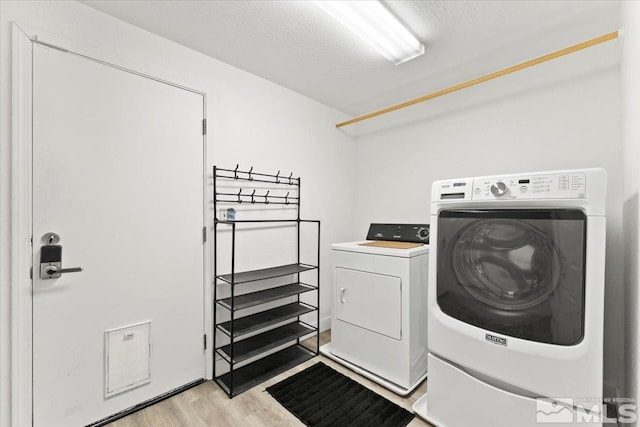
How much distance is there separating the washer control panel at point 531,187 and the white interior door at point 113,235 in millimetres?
1819

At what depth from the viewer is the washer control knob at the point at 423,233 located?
2.33 meters

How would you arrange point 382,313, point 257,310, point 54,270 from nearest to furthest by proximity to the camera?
point 54,270, point 382,313, point 257,310

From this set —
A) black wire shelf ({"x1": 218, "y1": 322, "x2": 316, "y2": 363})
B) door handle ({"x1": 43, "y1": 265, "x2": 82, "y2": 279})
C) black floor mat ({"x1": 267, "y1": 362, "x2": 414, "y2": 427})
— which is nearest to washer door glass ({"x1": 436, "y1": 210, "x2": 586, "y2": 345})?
black floor mat ({"x1": 267, "y1": 362, "x2": 414, "y2": 427})

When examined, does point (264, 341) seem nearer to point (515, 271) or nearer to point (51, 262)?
point (51, 262)

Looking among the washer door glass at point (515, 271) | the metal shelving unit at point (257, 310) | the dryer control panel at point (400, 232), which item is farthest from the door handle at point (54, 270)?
the dryer control panel at point (400, 232)

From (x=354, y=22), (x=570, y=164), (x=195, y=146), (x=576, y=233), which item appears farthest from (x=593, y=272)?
(x=195, y=146)

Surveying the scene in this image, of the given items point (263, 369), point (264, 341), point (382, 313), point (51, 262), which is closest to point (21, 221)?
point (51, 262)

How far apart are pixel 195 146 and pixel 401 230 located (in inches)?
75.0

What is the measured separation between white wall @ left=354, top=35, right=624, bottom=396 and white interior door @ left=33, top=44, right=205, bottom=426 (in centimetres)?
187

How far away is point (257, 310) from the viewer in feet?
7.55

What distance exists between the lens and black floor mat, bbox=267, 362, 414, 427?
1.62 m

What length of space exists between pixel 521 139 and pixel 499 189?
1.02 m

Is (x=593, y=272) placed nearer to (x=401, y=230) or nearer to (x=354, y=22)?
(x=401, y=230)

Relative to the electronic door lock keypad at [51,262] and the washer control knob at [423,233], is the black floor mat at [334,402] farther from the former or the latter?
the electronic door lock keypad at [51,262]
